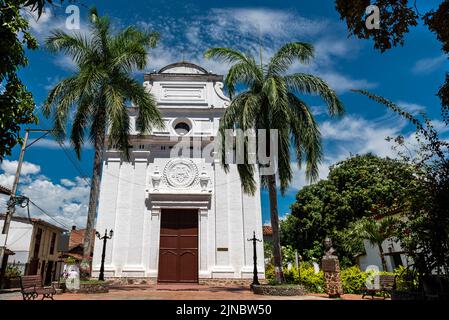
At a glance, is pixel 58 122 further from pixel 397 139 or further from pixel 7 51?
pixel 397 139

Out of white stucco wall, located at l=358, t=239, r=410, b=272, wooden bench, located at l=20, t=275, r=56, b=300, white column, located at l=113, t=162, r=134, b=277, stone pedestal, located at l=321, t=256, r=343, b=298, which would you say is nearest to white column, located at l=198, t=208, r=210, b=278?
white column, located at l=113, t=162, r=134, b=277

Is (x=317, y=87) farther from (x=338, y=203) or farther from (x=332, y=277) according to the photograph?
(x=338, y=203)

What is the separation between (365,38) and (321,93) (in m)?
7.85

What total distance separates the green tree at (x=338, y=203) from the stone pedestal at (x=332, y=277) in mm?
10766

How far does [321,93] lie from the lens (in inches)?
517

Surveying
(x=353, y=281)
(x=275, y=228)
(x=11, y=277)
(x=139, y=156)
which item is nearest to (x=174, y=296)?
(x=275, y=228)

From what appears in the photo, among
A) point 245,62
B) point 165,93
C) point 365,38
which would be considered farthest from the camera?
point 165,93

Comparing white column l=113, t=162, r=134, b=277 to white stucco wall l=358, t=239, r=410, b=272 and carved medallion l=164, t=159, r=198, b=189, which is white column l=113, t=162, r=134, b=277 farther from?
white stucco wall l=358, t=239, r=410, b=272

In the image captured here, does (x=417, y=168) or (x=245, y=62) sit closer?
(x=417, y=168)

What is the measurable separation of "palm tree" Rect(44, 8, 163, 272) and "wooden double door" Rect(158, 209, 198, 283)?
19.3 ft

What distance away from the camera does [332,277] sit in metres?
11.6

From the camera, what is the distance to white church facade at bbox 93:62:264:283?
17938mm

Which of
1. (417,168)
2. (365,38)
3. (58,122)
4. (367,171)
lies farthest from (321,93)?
(367,171)
